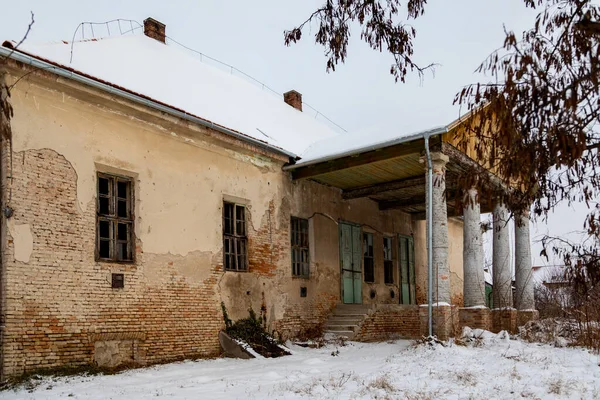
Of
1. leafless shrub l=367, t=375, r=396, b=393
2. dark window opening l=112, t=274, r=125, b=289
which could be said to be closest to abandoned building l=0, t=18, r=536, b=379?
dark window opening l=112, t=274, r=125, b=289

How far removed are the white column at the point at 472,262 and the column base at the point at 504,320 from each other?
4.70 feet

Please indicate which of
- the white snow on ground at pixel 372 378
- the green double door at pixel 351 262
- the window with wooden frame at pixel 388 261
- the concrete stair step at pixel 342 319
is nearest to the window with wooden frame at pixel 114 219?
the white snow on ground at pixel 372 378

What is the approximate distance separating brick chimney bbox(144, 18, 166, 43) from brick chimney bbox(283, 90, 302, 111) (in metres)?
5.78

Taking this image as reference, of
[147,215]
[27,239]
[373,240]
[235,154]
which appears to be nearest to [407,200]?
[373,240]

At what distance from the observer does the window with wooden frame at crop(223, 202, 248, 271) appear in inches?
522

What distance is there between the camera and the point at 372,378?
880cm

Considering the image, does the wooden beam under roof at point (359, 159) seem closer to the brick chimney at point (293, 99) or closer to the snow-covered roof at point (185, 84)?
the snow-covered roof at point (185, 84)

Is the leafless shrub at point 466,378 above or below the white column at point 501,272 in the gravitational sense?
below

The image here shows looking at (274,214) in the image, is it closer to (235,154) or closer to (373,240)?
(235,154)

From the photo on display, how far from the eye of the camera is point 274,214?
14.6m

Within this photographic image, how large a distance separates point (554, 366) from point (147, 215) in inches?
300

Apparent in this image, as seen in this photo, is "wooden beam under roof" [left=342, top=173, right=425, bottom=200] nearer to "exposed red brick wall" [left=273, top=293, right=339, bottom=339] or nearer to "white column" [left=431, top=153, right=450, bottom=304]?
"white column" [left=431, top=153, right=450, bottom=304]

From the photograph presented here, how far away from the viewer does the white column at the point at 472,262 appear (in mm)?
14711

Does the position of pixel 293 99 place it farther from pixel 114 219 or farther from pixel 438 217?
pixel 114 219
